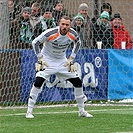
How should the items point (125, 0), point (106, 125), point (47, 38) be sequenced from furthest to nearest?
point (125, 0), point (47, 38), point (106, 125)

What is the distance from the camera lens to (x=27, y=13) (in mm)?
14727

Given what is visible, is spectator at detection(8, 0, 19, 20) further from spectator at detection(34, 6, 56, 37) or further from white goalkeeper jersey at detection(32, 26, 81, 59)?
white goalkeeper jersey at detection(32, 26, 81, 59)

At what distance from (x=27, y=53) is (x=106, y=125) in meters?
5.50

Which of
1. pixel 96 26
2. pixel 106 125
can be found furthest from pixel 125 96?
pixel 106 125

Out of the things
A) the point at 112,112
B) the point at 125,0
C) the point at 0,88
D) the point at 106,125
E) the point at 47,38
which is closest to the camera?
the point at 106,125

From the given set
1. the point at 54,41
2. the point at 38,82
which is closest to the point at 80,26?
the point at 54,41

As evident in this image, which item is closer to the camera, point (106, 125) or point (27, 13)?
point (106, 125)

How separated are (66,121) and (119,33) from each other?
5460 mm

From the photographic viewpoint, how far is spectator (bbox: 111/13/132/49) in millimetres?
15289

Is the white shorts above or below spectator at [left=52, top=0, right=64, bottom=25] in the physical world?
below

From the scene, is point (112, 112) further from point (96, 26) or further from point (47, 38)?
point (96, 26)

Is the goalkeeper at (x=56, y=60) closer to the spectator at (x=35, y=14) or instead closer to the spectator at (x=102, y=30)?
the spectator at (x=35, y=14)

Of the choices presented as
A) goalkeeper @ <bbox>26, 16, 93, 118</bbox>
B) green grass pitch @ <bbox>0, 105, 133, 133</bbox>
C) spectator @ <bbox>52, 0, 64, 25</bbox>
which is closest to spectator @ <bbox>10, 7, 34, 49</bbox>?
spectator @ <bbox>52, 0, 64, 25</bbox>

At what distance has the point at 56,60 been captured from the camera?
1170 cm
